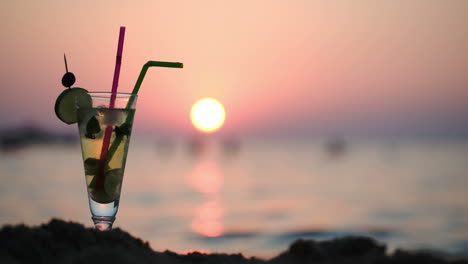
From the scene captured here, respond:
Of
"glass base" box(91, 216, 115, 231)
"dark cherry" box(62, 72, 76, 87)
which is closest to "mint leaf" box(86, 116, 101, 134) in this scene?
"dark cherry" box(62, 72, 76, 87)

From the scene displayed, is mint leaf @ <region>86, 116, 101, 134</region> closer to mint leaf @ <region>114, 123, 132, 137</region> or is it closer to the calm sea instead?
mint leaf @ <region>114, 123, 132, 137</region>

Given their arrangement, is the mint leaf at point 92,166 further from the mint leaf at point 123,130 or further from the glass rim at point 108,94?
the glass rim at point 108,94

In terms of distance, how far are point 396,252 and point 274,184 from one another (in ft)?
46.1

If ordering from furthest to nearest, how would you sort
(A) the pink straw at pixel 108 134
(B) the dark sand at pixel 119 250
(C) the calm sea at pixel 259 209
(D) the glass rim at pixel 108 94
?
(C) the calm sea at pixel 259 209 → (D) the glass rim at pixel 108 94 → (A) the pink straw at pixel 108 134 → (B) the dark sand at pixel 119 250

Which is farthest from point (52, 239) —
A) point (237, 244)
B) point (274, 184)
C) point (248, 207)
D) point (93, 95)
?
point (274, 184)

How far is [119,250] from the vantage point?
2.64 meters

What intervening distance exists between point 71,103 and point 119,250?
4.04ft

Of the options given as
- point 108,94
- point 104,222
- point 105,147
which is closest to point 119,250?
point 104,222

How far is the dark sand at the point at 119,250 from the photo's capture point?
2.42 meters

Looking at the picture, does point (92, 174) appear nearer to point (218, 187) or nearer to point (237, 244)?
point (237, 244)

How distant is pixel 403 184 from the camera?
15.8 metres

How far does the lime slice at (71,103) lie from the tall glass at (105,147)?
4cm

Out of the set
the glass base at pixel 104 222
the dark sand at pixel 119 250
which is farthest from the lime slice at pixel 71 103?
the dark sand at pixel 119 250

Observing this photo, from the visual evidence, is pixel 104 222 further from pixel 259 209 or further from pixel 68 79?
pixel 259 209
